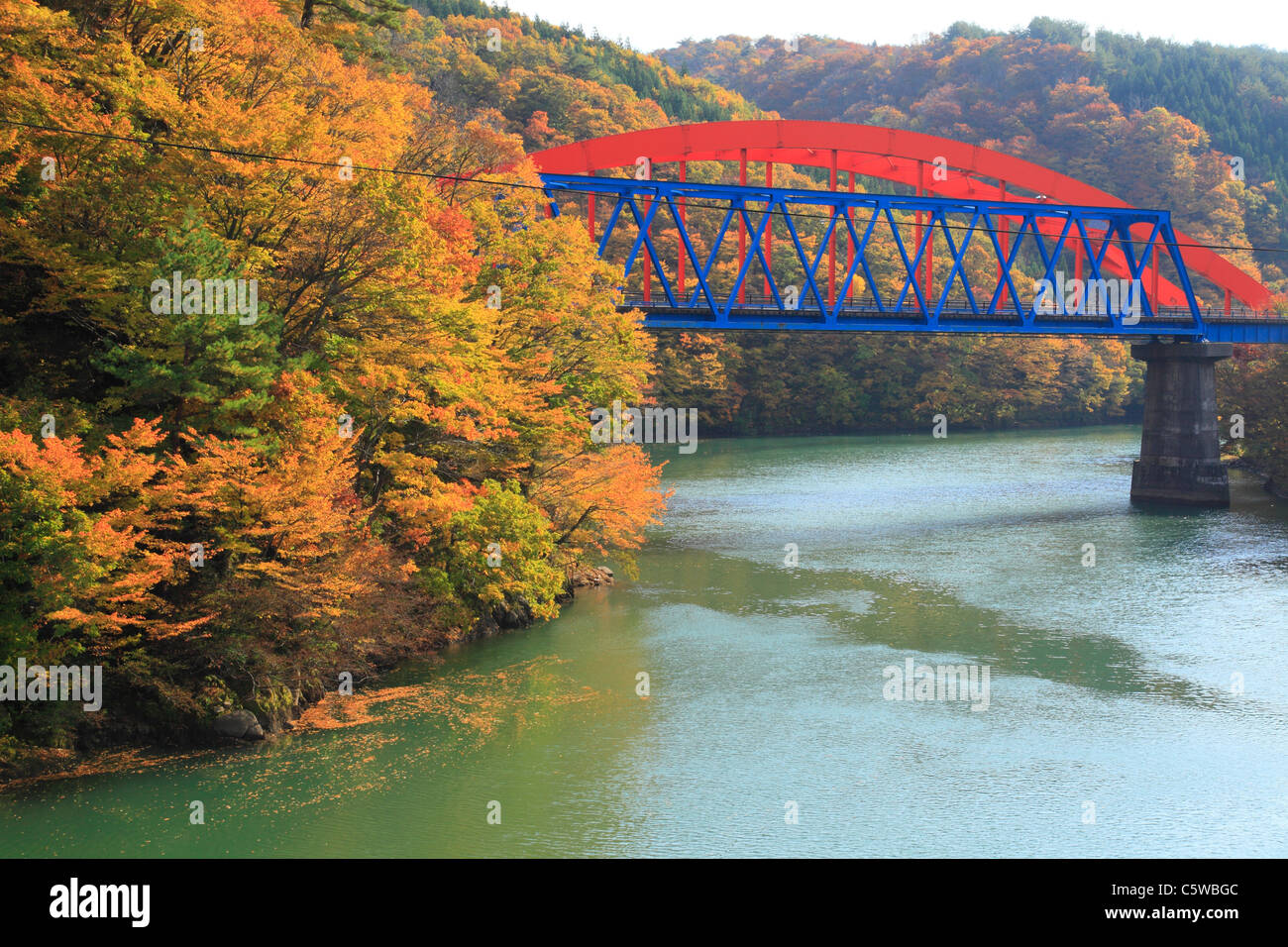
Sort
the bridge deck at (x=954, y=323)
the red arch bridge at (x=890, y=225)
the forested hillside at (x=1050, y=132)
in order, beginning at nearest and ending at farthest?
the red arch bridge at (x=890, y=225), the bridge deck at (x=954, y=323), the forested hillside at (x=1050, y=132)

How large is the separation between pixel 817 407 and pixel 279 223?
Answer: 184 ft

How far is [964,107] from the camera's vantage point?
360 ft

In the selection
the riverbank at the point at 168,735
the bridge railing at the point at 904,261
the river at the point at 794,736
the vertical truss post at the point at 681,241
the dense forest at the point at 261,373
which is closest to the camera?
the river at the point at 794,736

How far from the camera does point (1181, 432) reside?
39.4 meters

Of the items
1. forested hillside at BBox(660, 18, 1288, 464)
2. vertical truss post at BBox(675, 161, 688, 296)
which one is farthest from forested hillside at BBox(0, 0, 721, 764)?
forested hillside at BBox(660, 18, 1288, 464)

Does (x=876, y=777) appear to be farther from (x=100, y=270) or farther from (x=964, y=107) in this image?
(x=964, y=107)

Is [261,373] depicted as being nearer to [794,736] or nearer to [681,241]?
[794,736]

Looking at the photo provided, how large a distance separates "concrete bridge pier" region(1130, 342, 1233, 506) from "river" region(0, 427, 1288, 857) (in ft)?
34.6

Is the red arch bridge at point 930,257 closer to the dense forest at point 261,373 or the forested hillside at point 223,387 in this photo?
the dense forest at point 261,373

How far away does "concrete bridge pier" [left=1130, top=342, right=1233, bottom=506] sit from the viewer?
38500mm

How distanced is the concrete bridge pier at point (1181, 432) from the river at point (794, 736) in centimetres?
1054

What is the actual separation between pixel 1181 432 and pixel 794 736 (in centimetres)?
2938

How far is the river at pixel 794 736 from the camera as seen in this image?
41.2 ft

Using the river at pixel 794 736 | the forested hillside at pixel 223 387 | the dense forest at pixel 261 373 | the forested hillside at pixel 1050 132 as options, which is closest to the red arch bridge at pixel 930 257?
the forested hillside at pixel 1050 132
